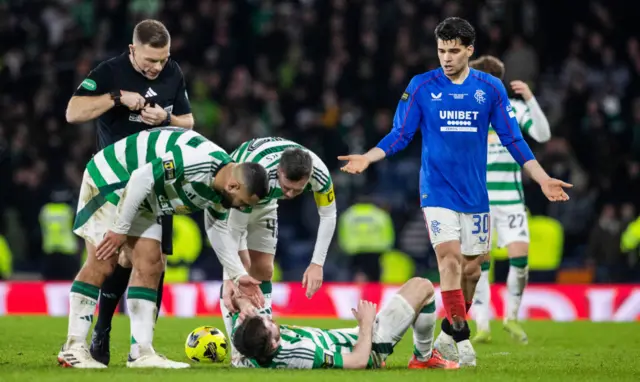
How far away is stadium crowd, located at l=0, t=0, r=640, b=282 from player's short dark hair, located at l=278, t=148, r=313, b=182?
10239 millimetres

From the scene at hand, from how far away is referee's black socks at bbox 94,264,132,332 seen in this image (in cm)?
875

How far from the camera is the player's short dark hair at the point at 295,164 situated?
25.5ft

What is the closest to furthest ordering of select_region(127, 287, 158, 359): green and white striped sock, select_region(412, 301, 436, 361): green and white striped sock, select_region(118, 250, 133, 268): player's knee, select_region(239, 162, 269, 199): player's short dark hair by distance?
1. select_region(239, 162, 269, 199): player's short dark hair
2. select_region(127, 287, 158, 359): green and white striped sock
3. select_region(412, 301, 436, 361): green and white striped sock
4. select_region(118, 250, 133, 268): player's knee

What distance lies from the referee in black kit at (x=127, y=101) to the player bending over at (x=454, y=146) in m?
1.73

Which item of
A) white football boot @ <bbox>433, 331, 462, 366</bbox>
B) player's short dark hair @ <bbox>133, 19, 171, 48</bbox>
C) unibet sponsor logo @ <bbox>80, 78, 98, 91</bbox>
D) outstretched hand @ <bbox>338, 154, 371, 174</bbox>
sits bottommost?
white football boot @ <bbox>433, 331, 462, 366</bbox>

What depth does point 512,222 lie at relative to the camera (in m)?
11.9

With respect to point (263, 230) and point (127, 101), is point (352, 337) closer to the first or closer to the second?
point (263, 230)

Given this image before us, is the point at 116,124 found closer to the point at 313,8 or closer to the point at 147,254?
the point at 147,254

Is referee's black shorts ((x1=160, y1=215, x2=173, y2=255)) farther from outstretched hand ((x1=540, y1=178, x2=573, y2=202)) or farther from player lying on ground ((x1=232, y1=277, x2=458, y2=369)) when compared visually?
outstretched hand ((x1=540, y1=178, x2=573, y2=202))

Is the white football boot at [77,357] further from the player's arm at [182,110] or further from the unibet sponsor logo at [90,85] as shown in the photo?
the player's arm at [182,110]

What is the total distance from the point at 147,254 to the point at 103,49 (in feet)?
45.8

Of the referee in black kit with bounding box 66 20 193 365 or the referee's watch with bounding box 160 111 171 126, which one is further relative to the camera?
the referee's watch with bounding box 160 111 171 126

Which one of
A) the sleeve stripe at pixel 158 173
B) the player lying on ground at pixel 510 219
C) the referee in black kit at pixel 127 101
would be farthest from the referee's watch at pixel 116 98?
the player lying on ground at pixel 510 219

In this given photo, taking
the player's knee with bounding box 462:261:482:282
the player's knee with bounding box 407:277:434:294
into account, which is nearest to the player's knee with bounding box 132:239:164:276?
the player's knee with bounding box 407:277:434:294
